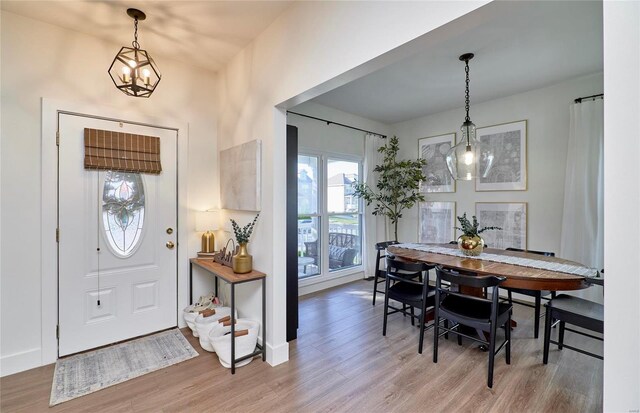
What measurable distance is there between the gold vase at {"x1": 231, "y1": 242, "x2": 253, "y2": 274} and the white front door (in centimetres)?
96

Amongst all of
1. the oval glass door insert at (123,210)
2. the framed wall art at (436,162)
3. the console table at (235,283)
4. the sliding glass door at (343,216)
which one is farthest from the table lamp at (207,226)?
the framed wall art at (436,162)

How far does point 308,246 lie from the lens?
4.46 metres

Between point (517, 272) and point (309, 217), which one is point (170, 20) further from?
point (517, 272)

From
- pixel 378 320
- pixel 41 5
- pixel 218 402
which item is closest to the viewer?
pixel 218 402

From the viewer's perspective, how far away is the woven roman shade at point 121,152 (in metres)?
2.58

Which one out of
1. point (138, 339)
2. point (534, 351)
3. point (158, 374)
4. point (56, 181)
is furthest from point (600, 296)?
point (56, 181)

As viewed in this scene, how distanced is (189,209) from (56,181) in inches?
43.3

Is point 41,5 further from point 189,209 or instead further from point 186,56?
point 189,209

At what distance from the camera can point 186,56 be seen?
9.74 ft

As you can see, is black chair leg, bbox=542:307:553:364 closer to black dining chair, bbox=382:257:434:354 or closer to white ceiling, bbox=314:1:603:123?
black dining chair, bbox=382:257:434:354

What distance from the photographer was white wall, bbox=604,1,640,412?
2.85 ft

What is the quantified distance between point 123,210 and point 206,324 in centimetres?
135

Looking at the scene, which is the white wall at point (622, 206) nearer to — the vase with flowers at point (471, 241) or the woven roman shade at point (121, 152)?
the vase with flowers at point (471, 241)

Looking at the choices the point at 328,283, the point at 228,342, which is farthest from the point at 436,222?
the point at 228,342
